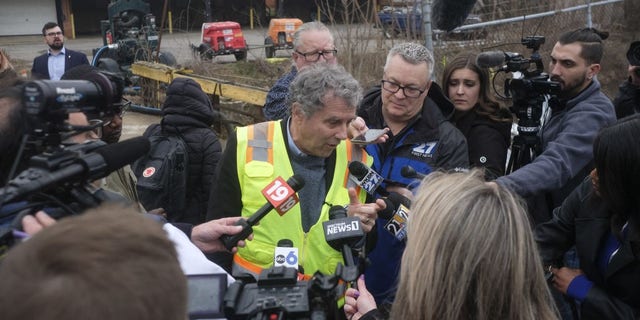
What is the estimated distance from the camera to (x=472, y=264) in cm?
154

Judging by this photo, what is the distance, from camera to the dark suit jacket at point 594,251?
7.54ft

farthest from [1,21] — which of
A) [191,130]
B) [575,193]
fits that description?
[575,193]

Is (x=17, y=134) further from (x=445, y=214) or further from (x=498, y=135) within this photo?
(x=498, y=135)

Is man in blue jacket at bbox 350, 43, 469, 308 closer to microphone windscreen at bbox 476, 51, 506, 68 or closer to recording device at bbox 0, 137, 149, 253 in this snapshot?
microphone windscreen at bbox 476, 51, 506, 68

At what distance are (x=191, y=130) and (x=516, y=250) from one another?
2.41m

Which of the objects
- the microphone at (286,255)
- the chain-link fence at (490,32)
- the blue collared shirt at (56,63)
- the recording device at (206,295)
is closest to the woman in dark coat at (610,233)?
the microphone at (286,255)

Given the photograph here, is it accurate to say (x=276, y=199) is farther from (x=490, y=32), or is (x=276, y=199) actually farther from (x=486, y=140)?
(x=490, y=32)

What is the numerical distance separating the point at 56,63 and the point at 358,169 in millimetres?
7466

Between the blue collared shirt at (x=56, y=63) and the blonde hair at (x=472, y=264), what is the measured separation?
8.21 meters

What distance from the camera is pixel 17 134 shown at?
1.71 metres

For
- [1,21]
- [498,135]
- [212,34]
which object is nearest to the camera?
[498,135]

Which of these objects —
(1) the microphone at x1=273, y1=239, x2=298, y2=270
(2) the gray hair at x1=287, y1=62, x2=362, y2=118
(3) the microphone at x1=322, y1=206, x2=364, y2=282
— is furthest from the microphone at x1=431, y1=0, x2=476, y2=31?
(3) the microphone at x1=322, y1=206, x2=364, y2=282

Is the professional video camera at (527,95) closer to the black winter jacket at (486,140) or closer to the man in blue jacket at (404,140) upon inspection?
the black winter jacket at (486,140)

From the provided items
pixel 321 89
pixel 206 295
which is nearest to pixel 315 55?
pixel 321 89
